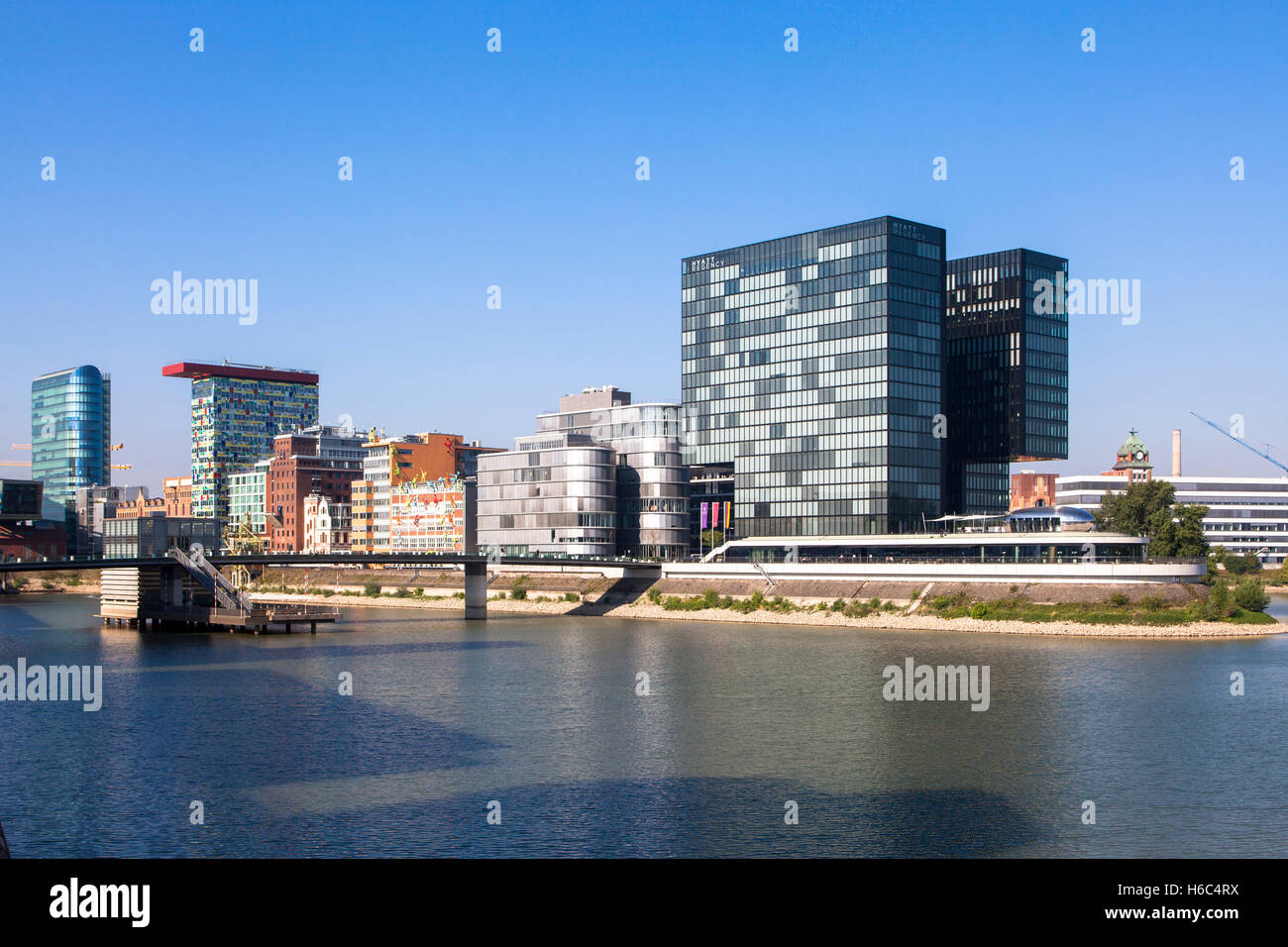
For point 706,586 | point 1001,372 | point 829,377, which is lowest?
point 706,586

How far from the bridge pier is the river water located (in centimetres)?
4846

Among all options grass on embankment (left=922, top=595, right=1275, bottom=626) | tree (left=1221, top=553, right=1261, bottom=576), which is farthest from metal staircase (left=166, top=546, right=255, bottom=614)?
tree (left=1221, top=553, right=1261, bottom=576)

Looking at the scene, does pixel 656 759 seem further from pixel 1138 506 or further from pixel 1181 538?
pixel 1138 506

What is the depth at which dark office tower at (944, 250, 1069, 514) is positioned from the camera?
174m

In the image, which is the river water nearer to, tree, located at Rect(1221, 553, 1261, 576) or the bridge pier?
the bridge pier

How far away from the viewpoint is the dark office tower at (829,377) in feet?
510

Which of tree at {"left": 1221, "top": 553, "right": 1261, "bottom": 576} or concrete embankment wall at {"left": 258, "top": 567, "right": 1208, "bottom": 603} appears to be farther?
tree at {"left": 1221, "top": 553, "right": 1261, "bottom": 576}

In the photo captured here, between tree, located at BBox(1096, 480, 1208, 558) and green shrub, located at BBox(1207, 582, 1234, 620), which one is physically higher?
tree, located at BBox(1096, 480, 1208, 558)

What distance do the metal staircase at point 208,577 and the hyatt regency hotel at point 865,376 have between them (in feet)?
243

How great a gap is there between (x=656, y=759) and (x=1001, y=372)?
139295mm

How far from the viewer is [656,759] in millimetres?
48438

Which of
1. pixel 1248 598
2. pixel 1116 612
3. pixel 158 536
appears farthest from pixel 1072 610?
pixel 158 536

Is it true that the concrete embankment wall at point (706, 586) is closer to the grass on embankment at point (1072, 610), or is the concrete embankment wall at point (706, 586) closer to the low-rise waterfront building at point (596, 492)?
the grass on embankment at point (1072, 610)

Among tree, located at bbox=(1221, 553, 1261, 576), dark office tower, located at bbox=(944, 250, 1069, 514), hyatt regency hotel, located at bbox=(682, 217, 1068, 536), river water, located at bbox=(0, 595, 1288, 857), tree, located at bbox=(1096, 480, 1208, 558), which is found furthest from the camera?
dark office tower, located at bbox=(944, 250, 1069, 514)
